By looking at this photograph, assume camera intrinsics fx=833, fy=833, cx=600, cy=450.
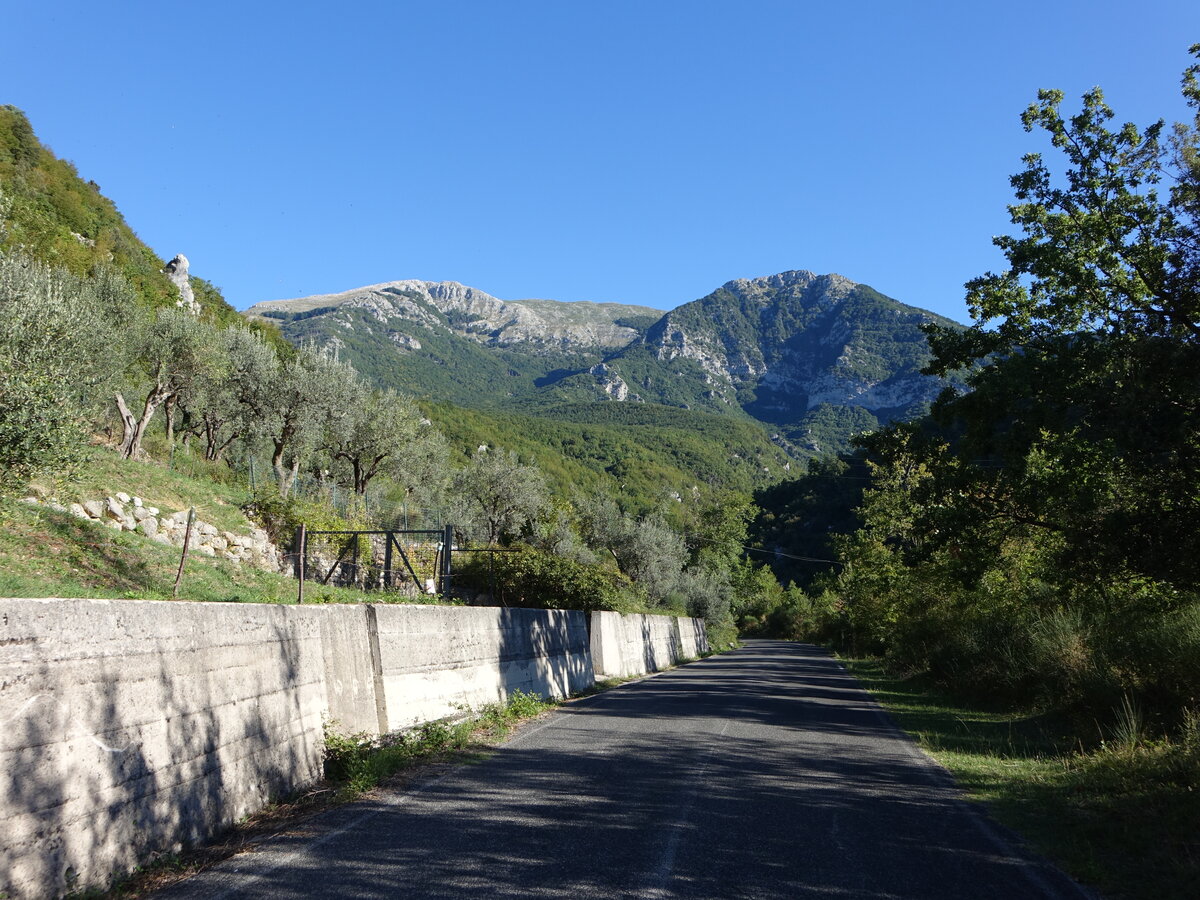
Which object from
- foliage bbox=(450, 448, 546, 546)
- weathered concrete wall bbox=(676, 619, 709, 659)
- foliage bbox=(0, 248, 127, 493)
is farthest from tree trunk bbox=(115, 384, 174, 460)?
weathered concrete wall bbox=(676, 619, 709, 659)

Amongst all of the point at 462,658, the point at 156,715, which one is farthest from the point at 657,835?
the point at 462,658

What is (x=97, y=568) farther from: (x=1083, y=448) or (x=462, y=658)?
(x=1083, y=448)

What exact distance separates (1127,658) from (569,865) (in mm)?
11443

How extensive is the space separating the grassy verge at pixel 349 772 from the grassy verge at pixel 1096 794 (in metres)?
5.90

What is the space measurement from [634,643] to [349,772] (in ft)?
74.1

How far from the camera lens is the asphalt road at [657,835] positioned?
5242 millimetres

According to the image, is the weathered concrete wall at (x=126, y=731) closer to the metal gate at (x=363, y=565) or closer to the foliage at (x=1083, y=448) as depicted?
the foliage at (x=1083, y=448)

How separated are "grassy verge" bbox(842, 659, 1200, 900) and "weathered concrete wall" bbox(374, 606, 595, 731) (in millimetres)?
6868

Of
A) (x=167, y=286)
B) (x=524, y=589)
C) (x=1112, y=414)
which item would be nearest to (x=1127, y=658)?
(x=1112, y=414)

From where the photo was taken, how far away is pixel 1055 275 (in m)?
15.7

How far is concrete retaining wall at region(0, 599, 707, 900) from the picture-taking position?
443 cm

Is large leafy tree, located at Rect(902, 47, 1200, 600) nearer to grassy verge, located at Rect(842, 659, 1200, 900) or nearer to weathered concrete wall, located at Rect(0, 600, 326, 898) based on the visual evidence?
grassy verge, located at Rect(842, 659, 1200, 900)

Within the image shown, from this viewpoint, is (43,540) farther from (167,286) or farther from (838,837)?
(167,286)

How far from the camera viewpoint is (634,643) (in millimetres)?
30125
